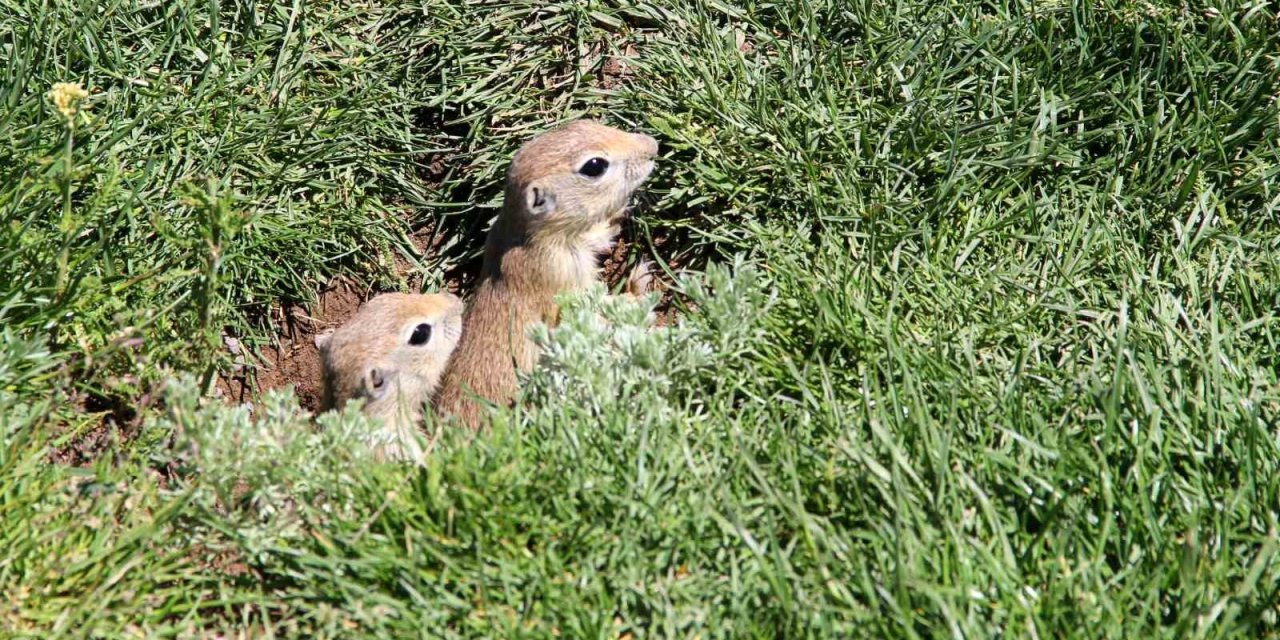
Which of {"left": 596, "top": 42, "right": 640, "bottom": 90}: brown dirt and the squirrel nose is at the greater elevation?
{"left": 596, "top": 42, "right": 640, "bottom": 90}: brown dirt

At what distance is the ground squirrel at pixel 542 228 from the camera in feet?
16.9

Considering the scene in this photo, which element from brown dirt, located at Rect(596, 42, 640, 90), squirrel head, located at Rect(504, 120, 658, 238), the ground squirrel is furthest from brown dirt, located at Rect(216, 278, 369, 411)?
brown dirt, located at Rect(596, 42, 640, 90)

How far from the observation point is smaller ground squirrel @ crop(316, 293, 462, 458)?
5.10m

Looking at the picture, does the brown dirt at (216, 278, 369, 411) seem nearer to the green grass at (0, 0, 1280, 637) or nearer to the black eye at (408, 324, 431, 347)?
the green grass at (0, 0, 1280, 637)

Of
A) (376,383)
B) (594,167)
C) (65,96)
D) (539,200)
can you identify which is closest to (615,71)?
(594,167)

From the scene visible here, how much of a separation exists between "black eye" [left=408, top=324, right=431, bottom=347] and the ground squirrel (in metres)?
0.18

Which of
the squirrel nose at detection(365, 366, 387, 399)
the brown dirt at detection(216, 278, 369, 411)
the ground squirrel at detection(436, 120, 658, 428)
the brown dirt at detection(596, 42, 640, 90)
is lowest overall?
the brown dirt at detection(216, 278, 369, 411)

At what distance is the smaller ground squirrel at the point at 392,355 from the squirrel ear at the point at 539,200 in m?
0.59

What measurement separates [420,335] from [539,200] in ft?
2.52

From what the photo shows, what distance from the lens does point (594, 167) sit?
528 cm

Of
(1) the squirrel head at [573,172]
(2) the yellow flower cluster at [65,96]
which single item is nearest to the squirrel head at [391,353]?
(1) the squirrel head at [573,172]

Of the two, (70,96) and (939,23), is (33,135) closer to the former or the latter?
(70,96)

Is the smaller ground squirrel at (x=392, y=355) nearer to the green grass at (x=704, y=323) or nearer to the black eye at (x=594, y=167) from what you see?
the green grass at (x=704, y=323)

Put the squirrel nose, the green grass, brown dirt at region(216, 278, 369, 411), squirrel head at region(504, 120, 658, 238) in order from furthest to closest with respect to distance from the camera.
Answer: brown dirt at region(216, 278, 369, 411)
squirrel head at region(504, 120, 658, 238)
the squirrel nose
the green grass
